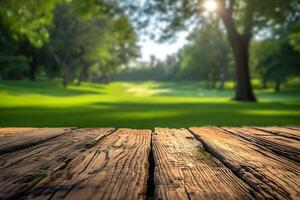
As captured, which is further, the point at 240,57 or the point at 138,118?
the point at 240,57

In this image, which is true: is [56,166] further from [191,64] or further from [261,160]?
[191,64]

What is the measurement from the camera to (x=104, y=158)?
2.46 m

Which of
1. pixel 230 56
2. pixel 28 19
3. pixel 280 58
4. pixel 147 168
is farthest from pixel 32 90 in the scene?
pixel 230 56

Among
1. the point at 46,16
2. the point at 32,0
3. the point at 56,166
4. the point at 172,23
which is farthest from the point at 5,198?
the point at 172,23

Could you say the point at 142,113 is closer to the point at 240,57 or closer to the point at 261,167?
the point at 261,167

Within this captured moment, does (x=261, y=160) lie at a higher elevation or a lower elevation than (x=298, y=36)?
lower

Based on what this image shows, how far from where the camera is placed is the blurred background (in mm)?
12602

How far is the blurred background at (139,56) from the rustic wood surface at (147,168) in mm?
5848

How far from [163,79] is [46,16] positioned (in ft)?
456

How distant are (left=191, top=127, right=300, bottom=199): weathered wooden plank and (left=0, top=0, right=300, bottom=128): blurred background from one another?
6.07m

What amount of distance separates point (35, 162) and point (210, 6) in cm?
2545

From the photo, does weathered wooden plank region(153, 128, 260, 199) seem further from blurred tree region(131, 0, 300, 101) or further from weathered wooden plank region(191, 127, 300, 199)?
blurred tree region(131, 0, 300, 101)

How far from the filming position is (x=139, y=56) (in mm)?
78312

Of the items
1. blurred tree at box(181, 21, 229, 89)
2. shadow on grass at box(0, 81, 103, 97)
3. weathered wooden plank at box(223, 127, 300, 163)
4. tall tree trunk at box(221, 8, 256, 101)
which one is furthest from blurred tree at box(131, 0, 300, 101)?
blurred tree at box(181, 21, 229, 89)
